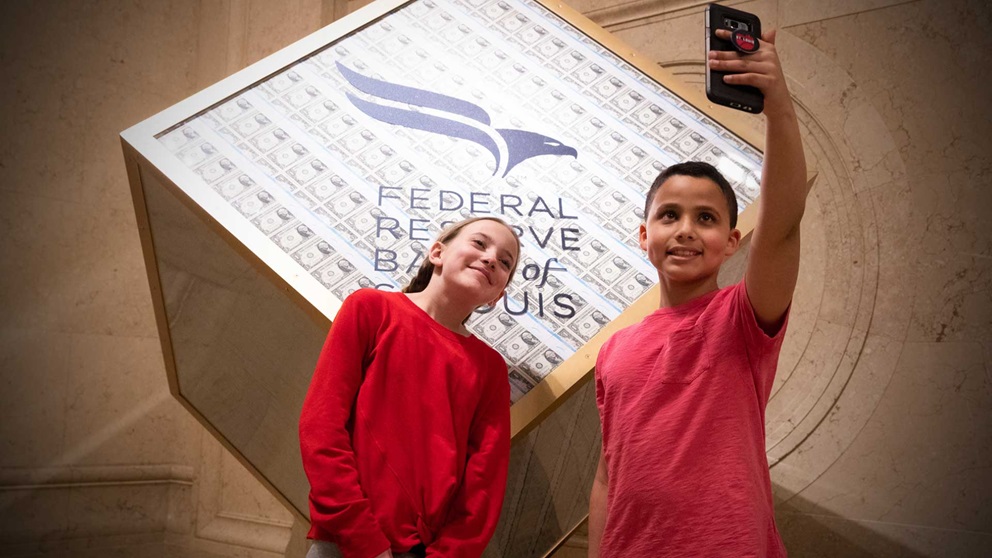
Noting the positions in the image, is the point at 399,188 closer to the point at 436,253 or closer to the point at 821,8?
the point at 436,253

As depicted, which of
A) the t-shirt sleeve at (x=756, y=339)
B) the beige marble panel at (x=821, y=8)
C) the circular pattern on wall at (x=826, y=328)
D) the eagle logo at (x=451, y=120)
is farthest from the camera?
the beige marble panel at (x=821, y=8)

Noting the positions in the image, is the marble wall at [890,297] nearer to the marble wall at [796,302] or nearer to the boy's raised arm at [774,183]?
the marble wall at [796,302]

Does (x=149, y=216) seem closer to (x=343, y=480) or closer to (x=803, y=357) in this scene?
(x=343, y=480)

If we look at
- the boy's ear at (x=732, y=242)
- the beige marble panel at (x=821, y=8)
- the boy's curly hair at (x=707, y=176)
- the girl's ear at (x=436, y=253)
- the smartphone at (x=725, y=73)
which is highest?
the beige marble panel at (x=821, y=8)

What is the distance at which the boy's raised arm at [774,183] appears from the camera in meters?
0.99

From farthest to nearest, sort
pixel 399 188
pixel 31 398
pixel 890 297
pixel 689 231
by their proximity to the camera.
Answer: pixel 31 398 < pixel 890 297 < pixel 399 188 < pixel 689 231

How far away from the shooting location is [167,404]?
409 centimetres

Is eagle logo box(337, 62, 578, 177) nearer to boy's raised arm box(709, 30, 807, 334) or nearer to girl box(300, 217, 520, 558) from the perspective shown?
girl box(300, 217, 520, 558)

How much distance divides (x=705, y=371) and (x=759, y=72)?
43cm

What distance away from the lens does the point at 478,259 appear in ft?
4.90

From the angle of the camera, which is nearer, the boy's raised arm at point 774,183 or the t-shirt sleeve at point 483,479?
the boy's raised arm at point 774,183

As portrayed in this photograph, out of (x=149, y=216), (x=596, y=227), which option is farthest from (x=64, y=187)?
(x=596, y=227)

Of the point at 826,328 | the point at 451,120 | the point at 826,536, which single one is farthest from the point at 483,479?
the point at 826,328

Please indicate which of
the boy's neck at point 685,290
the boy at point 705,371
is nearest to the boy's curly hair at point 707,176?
the boy at point 705,371
